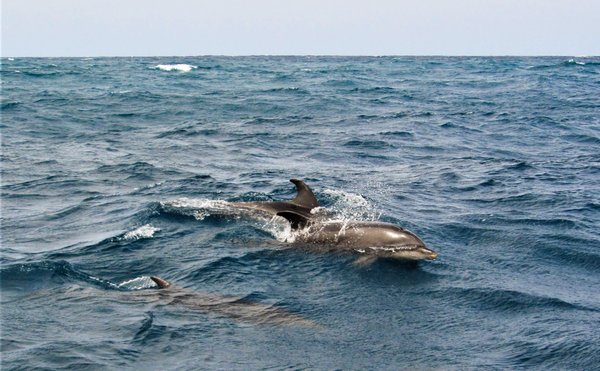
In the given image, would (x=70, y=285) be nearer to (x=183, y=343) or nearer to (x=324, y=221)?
(x=183, y=343)

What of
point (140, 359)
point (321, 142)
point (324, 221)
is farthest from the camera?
point (321, 142)

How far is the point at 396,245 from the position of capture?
1134 centimetres

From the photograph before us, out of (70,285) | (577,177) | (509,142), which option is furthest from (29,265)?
(509,142)

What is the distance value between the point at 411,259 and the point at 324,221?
176 cm

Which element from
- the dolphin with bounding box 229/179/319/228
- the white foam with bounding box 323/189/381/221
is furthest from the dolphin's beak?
the white foam with bounding box 323/189/381/221

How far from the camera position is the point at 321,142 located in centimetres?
2595

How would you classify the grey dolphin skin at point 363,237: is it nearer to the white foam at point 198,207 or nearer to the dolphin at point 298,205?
the dolphin at point 298,205

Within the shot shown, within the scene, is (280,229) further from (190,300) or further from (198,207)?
(190,300)

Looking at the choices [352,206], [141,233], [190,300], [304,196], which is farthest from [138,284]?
[352,206]

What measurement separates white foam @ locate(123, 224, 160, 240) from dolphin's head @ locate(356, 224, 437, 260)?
4.18 m

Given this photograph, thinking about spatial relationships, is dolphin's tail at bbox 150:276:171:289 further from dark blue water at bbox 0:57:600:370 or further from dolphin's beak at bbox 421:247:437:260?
dolphin's beak at bbox 421:247:437:260

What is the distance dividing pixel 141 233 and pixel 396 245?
4.82 meters

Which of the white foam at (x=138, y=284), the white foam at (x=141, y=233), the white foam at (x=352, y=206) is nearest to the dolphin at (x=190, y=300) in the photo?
the white foam at (x=138, y=284)

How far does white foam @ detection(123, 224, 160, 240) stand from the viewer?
13109 mm
